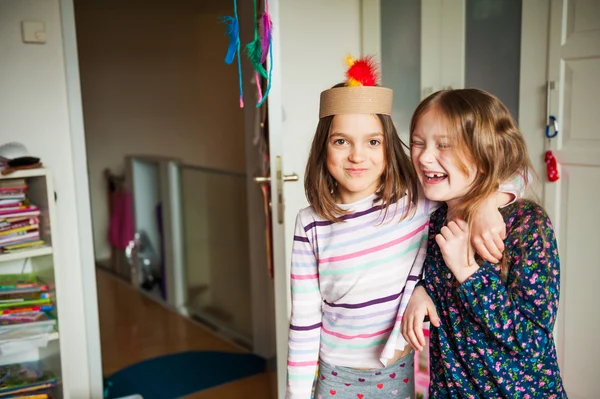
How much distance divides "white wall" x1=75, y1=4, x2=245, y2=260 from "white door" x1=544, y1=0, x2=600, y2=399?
3.25 metres

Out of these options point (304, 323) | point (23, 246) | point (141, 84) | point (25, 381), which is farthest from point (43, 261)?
point (141, 84)

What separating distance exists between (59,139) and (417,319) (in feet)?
5.63

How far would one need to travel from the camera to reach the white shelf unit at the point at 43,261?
2107 mm

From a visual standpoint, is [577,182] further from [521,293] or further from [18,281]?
[18,281]

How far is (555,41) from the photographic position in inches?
81.1

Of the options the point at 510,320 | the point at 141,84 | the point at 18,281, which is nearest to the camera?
the point at 510,320

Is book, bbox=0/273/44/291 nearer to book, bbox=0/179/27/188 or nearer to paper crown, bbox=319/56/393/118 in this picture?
book, bbox=0/179/27/188

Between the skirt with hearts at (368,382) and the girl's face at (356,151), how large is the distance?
0.40 metres

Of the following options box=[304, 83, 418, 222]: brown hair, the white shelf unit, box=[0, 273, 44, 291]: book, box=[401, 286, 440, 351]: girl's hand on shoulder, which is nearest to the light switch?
the white shelf unit

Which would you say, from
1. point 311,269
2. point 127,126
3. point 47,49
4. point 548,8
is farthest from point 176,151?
point 311,269

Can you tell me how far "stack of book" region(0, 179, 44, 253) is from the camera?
210cm

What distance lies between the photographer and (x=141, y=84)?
209 inches

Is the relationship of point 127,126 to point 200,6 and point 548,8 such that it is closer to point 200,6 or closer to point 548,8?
point 200,6

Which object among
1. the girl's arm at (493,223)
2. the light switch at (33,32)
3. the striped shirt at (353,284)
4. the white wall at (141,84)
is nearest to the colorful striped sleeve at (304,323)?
the striped shirt at (353,284)
